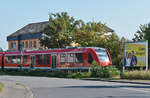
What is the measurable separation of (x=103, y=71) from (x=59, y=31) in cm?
2383

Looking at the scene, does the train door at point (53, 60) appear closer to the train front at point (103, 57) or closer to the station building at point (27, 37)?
the train front at point (103, 57)

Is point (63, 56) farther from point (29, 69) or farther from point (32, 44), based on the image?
point (32, 44)

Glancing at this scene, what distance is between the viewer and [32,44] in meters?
82.0

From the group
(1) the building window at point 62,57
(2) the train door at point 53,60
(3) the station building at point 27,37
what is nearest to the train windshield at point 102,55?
(1) the building window at point 62,57

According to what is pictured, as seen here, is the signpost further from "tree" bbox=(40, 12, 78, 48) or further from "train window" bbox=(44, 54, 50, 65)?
"tree" bbox=(40, 12, 78, 48)

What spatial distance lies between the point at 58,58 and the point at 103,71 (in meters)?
9.55

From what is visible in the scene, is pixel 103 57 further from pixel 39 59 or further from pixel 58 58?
pixel 39 59

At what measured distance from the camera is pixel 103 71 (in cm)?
3456

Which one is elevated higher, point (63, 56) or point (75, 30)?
point (75, 30)

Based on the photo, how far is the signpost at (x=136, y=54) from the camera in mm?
32500

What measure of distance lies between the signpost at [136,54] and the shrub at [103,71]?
1626 millimetres

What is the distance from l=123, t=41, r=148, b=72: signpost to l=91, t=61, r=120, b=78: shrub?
163cm

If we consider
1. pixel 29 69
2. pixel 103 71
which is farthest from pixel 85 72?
pixel 29 69

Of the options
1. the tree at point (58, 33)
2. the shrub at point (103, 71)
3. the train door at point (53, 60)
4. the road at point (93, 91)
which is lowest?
the road at point (93, 91)
